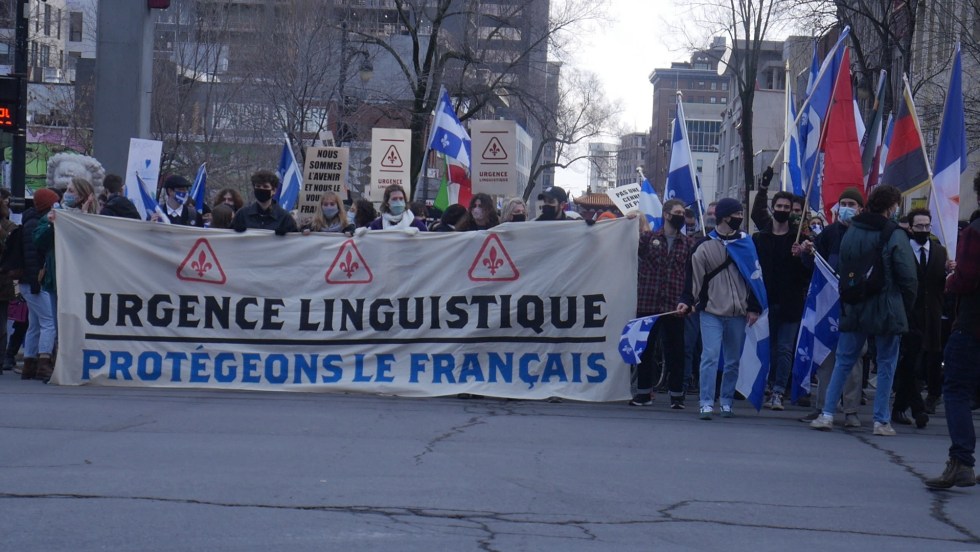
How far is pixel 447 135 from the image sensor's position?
58.3 ft

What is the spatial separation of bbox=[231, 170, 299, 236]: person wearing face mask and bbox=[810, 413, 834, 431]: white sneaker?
517 centimetres

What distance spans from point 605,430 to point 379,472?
278 centimetres

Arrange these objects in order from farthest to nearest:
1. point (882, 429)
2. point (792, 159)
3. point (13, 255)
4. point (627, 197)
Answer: point (627, 197) < point (792, 159) < point (13, 255) < point (882, 429)

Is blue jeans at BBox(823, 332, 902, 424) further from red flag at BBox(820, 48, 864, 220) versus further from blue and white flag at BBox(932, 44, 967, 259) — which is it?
red flag at BBox(820, 48, 864, 220)

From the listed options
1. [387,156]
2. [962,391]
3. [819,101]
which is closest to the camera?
[962,391]

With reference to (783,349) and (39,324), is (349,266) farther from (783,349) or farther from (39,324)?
(783,349)

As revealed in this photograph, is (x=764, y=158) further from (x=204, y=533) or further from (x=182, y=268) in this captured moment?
(x=204, y=533)

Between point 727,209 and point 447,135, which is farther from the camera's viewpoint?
point 447,135

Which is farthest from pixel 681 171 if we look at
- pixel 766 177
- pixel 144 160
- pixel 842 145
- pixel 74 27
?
pixel 74 27

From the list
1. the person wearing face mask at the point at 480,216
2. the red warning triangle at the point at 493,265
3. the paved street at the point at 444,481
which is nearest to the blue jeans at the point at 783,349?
the paved street at the point at 444,481

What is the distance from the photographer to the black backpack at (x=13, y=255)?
1277 cm

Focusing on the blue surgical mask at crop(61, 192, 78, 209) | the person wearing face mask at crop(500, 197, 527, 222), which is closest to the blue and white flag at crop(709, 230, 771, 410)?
the person wearing face mask at crop(500, 197, 527, 222)

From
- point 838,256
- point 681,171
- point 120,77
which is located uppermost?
point 120,77

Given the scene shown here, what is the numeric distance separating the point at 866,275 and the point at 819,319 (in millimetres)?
1219
